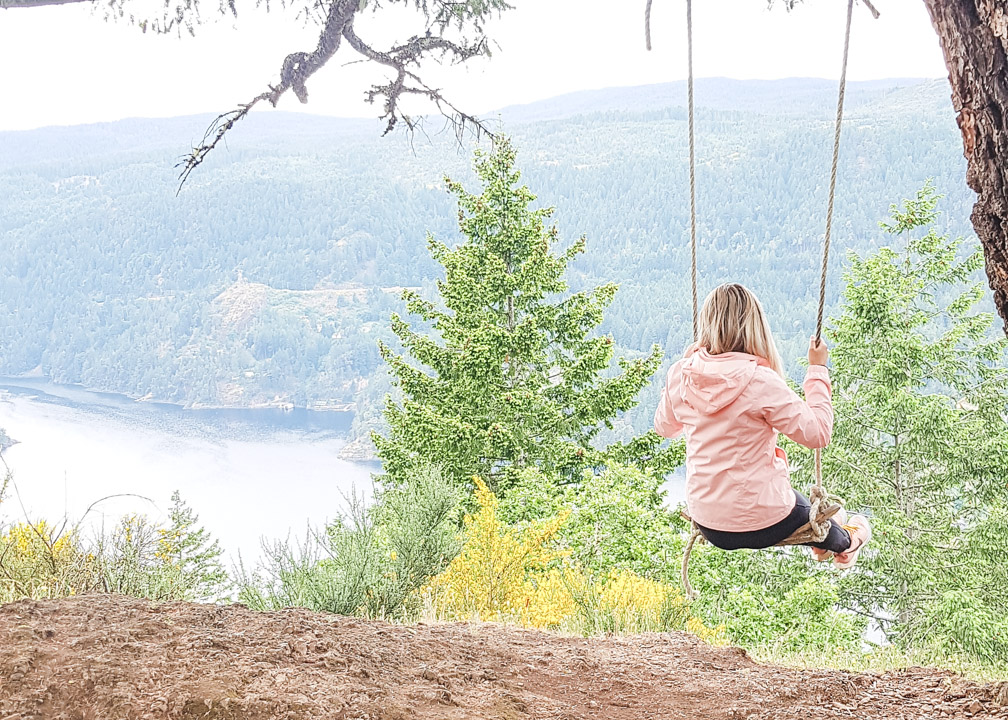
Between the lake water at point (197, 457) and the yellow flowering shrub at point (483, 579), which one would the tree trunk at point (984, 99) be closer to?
the yellow flowering shrub at point (483, 579)

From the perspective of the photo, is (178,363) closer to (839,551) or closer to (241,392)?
(241,392)

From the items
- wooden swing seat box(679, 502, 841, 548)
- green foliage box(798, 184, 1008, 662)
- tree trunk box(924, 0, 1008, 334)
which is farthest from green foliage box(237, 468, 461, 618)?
green foliage box(798, 184, 1008, 662)

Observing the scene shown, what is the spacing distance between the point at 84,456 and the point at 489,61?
6160cm

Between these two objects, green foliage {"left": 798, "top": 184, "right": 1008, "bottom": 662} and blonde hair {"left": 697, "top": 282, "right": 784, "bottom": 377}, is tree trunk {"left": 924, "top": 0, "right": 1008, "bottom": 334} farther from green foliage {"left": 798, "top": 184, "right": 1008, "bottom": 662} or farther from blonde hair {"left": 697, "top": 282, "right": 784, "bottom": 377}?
green foliage {"left": 798, "top": 184, "right": 1008, "bottom": 662}

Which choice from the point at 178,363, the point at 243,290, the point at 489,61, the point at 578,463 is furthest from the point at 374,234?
the point at 489,61

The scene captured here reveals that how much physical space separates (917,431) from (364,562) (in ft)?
38.6

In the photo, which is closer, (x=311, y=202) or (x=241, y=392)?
(x=241, y=392)

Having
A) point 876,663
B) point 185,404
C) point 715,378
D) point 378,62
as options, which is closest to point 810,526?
point 715,378

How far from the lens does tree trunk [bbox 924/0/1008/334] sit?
5.57 ft

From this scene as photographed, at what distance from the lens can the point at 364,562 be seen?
4.39 meters

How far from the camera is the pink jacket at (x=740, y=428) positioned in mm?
2354

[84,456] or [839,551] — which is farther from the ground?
[839,551]

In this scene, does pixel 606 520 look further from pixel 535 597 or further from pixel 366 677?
pixel 366 677

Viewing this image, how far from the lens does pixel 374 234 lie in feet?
328
